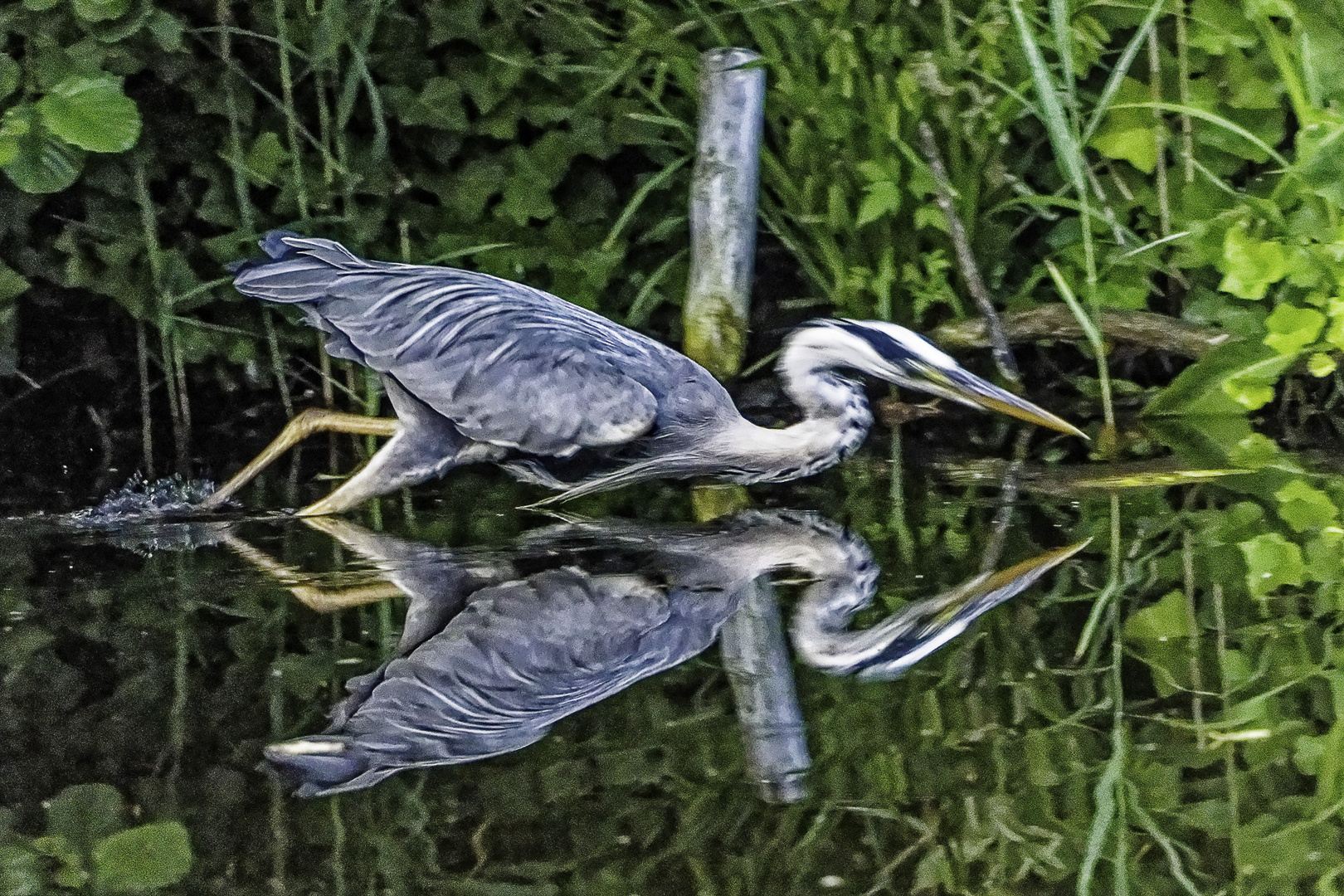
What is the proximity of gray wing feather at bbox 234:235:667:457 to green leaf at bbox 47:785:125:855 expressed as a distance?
166cm

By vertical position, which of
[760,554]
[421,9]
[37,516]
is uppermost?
[421,9]

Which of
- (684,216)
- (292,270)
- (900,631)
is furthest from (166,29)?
(900,631)

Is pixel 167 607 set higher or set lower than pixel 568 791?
higher

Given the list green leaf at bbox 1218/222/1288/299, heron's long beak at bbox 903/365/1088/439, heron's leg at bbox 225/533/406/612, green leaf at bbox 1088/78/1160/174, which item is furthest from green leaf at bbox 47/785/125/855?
green leaf at bbox 1088/78/1160/174

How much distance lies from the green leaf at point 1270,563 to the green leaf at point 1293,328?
106 cm

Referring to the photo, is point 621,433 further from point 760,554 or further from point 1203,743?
point 1203,743

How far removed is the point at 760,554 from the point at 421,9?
84.0 inches

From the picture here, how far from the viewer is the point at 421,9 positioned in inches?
174

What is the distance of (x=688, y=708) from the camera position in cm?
225

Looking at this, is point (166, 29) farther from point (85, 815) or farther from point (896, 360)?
point (85, 815)

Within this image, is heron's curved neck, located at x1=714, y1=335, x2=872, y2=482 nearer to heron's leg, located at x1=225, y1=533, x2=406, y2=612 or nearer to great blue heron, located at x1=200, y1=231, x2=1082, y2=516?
great blue heron, located at x1=200, y1=231, x2=1082, y2=516

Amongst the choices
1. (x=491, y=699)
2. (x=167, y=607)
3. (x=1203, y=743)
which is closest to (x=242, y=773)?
(x=491, y=699)

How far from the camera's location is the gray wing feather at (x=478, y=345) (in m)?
3.51

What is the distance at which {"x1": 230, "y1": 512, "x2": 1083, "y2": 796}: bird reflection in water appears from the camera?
215 cm
